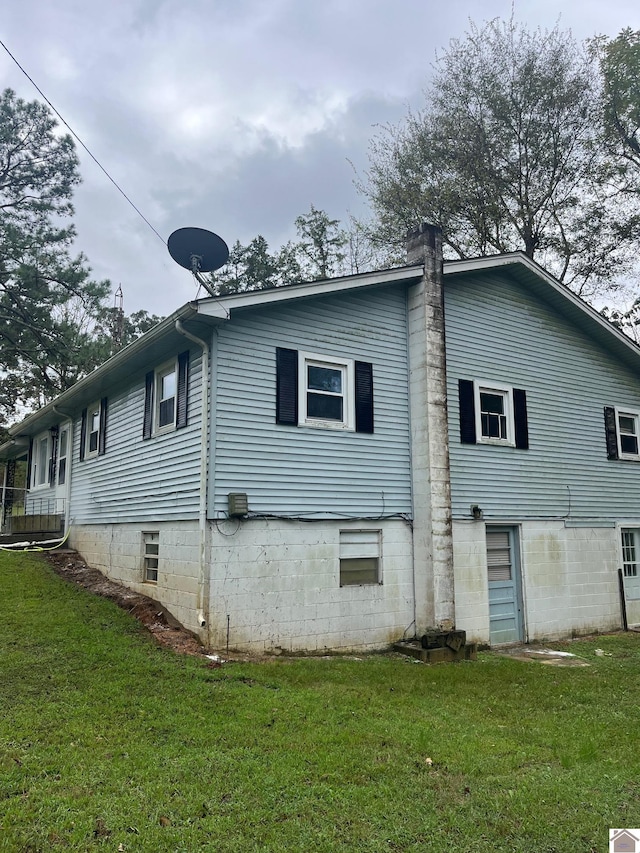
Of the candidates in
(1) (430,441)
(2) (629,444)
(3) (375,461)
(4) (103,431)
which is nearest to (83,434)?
(4) (103,431)

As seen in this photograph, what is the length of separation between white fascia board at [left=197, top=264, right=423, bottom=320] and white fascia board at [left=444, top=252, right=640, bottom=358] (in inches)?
38.9

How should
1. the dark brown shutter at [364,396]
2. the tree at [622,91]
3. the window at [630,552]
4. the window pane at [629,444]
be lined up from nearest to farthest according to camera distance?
the dark brown shutter at [364,396], the window at [630,552], the window pane at [629,444], the tree at [622,91]

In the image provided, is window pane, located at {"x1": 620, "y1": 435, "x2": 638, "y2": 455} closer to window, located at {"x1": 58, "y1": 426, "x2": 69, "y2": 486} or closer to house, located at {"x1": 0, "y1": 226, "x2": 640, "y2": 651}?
house, located at {"x1": 0, "y1": 226, "x2": 640, "y2": 651}

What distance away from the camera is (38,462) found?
1942cm

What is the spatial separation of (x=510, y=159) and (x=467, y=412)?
46.2ft

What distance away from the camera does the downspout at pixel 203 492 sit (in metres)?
8.27

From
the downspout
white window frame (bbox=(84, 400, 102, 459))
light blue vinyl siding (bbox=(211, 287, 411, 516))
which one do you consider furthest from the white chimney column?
white window frame (bbox=(84, 400, 102, 459))

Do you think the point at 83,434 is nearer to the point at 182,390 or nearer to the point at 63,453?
the point at 63,453

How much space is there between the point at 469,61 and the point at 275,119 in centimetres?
1124

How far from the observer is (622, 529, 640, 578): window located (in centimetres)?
1384

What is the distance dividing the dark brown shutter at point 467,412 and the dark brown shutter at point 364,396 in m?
1.95

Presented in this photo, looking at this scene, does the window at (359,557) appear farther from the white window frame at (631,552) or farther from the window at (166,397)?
the white window frame at (631,552)

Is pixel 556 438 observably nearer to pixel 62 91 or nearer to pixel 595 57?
pixel 62 91

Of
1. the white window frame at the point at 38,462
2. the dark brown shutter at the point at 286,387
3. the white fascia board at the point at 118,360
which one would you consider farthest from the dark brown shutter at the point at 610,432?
the white window frame at the point at 38,462
